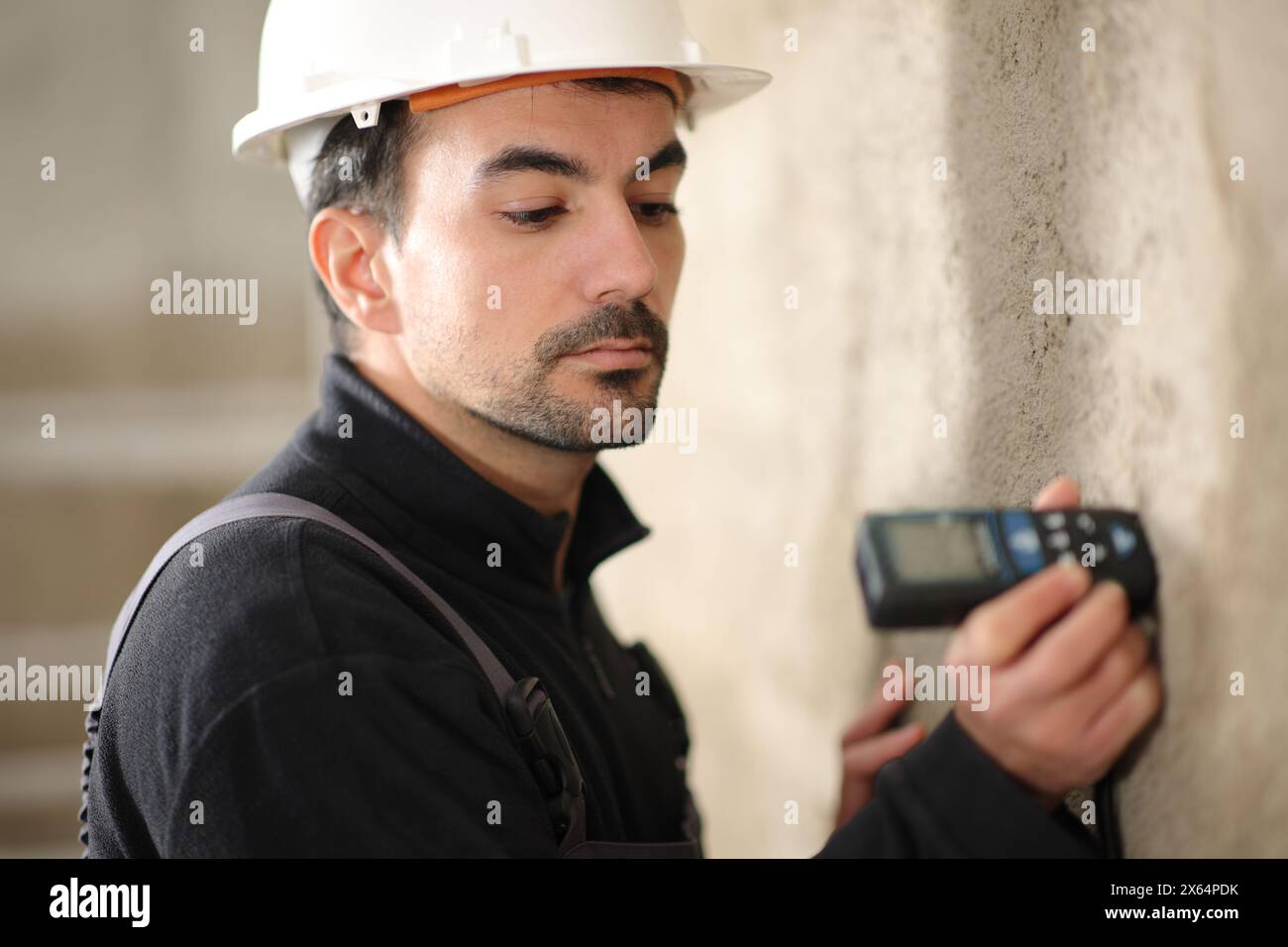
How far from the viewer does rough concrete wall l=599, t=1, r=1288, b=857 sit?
25.0 inches

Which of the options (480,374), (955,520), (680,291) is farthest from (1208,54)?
(680,291)

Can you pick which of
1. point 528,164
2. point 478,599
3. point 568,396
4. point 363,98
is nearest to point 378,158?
point 363,98

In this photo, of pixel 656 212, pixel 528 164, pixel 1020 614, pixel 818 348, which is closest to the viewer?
pixel 1020 614

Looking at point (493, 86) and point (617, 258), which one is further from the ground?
point (493, 86)

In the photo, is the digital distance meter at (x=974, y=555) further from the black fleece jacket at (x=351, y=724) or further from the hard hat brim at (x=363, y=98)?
the hard hat brim at (x=363, y=98)

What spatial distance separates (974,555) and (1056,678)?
3.2 inches

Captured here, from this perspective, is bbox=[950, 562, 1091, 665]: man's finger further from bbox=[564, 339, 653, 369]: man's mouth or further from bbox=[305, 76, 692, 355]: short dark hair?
bbox=[305, 76, 692, 355]: short dark hair

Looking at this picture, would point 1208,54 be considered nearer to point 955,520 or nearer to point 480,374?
point 955,520

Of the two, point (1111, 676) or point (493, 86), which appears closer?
point (1111, 676)

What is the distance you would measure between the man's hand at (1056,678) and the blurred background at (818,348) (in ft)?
0.11

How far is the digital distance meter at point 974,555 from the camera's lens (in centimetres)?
66

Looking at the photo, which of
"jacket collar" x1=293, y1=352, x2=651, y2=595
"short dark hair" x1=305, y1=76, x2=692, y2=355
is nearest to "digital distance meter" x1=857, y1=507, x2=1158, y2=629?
"jacket collar" x1=293, y1=352, x2=651, y2=595

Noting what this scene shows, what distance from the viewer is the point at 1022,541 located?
2.21 ft

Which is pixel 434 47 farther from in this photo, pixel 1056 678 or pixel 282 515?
pixel 1056 678
